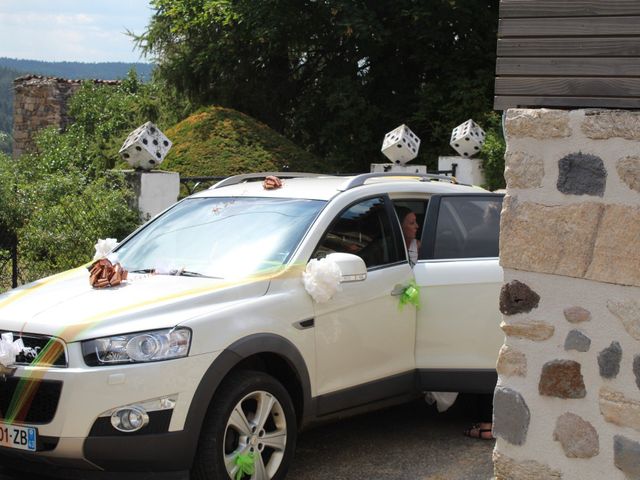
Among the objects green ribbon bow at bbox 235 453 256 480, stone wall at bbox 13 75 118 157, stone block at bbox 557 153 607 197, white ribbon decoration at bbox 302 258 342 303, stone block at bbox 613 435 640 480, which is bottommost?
green ribbon bow at bbox 235 453 256 480

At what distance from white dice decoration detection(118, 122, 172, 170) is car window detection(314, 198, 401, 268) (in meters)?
5.17

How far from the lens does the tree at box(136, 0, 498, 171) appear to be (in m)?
20.1

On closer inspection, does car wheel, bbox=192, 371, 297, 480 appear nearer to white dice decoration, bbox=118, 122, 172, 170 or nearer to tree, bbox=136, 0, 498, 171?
white dice decoration, bbox=118, 122, 172, 170

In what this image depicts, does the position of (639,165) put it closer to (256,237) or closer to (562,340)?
(562,340)

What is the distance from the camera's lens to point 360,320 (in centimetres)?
569

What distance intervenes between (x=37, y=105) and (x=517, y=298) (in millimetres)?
26038

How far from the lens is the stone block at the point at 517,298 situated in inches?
167

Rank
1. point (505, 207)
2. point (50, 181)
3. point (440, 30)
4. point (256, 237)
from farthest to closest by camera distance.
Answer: point (440, 30), point (50, 181), point (256, 237), point (505, 207)

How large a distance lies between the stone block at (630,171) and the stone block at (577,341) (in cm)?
69

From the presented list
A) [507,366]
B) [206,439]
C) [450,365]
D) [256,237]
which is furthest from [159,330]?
[450,365]

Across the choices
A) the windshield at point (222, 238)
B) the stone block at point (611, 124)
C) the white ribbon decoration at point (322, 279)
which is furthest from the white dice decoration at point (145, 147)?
the stone block at point (611, 124)

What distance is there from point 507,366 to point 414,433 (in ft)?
7.61

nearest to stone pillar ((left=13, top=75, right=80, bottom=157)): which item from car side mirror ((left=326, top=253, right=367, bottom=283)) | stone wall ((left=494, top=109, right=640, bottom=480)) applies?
car side mirror ((left=326, top=253, right=367, bottom=283))

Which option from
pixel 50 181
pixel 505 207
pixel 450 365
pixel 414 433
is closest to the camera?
pixel 505 207
